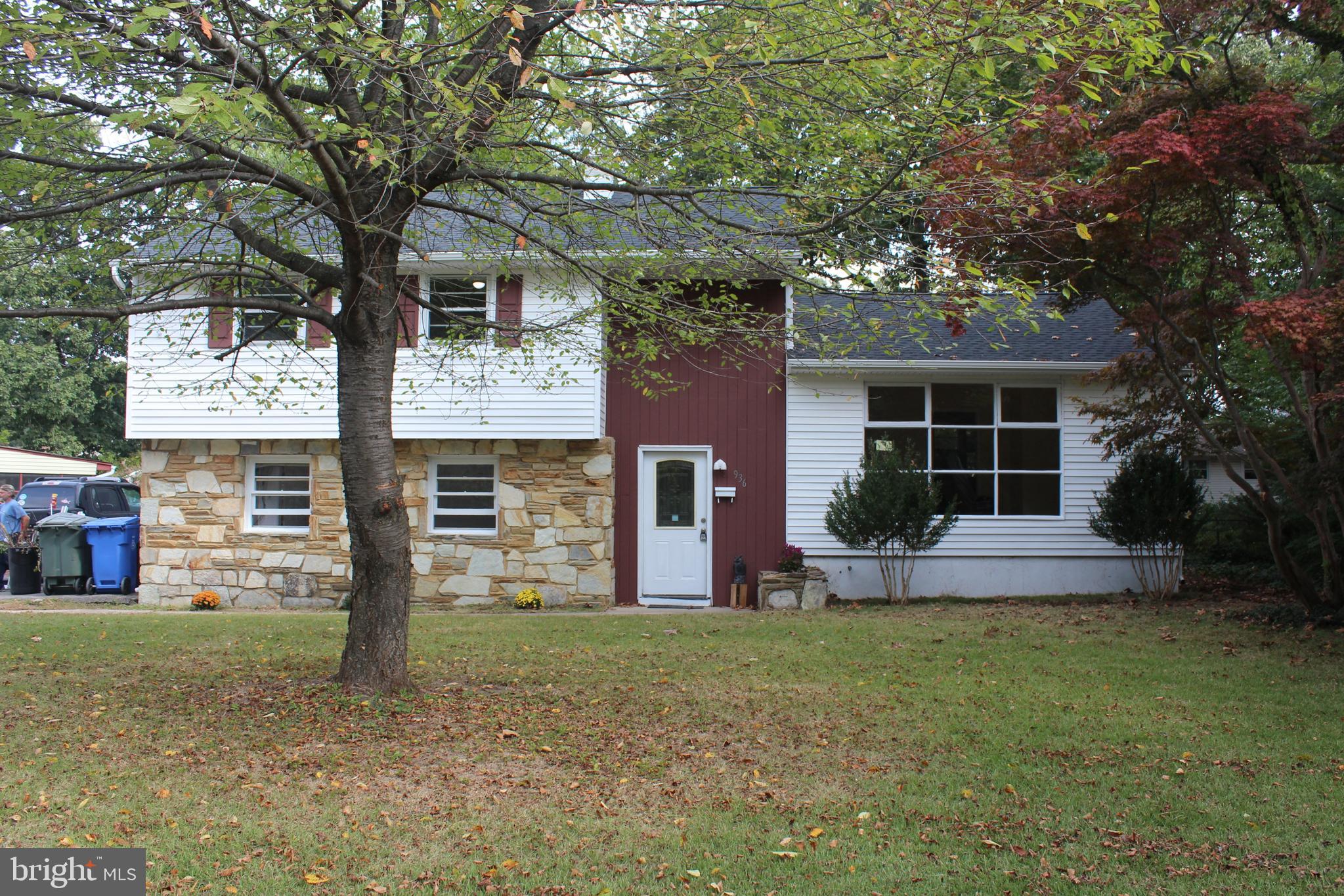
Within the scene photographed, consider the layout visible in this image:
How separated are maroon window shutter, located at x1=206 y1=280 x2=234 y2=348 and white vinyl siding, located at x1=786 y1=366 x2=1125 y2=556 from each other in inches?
269

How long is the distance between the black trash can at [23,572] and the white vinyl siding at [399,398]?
280 cm

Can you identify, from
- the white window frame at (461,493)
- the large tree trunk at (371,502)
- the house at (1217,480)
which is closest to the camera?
the large tree trunk at (371,502)

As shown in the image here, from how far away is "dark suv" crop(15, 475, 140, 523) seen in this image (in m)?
15.5

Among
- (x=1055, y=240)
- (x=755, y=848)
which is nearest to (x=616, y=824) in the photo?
(x=755, y=848)

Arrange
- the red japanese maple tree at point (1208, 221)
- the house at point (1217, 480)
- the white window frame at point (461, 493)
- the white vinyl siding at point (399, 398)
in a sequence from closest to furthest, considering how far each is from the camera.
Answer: the red japanese maple tree at point (1208, 221)
the white vinyl siding at point (399, 398)
the white window frame at point (461, 493)
the house at point (1217, 480)

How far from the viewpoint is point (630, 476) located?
13.4 metres

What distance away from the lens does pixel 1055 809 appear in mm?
4676

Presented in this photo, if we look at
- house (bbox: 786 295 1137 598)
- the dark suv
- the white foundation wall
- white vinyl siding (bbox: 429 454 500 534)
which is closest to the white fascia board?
house (bbox: 786 295 1137 598)

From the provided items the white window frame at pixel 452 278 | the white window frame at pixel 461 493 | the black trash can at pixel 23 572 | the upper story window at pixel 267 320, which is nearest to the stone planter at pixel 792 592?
the white window frame at pixel 461 493

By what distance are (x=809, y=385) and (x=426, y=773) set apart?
8920 millimetres

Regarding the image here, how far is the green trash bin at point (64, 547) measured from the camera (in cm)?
1376

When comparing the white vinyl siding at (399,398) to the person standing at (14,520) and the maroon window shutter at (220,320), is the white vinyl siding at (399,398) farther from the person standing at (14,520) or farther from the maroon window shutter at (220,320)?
the person standing at (14,520)

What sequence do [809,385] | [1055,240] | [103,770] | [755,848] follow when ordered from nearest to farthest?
[755,848]
[103,770]
[1055,240]
[809,385]

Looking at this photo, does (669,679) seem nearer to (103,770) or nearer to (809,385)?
(103,770)
